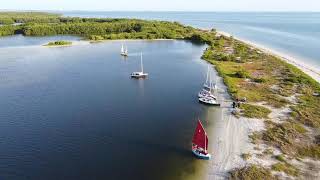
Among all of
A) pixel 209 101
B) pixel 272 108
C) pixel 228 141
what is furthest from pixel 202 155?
pixel 272 108

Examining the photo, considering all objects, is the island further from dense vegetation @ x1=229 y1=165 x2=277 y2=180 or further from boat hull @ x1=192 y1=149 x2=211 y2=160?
boat hull @ x1=192 y1=149 x2=211 y2=160

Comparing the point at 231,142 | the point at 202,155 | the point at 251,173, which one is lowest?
the point at 251,173

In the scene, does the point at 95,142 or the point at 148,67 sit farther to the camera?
the point at 148,67

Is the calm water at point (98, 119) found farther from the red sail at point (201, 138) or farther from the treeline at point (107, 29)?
the treeline at point (107, 29)

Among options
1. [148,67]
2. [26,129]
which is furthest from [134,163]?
[148,67]

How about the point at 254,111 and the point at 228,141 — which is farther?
the point at 254,111

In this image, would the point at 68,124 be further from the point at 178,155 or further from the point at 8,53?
the point at 8,53

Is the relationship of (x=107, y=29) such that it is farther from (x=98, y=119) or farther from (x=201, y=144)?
(x=201, y=144)

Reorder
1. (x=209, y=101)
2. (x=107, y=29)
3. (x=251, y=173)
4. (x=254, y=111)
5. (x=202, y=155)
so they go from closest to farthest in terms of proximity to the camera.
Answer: (x=251, y=173) < (x=202, y=155) < (x=254, y=111) < (x=209, y=101) < (x=107, y=29)

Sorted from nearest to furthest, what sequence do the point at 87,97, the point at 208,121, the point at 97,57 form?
1. the point at 208,121
2. the point at 87,97
3. the point at 97,57
